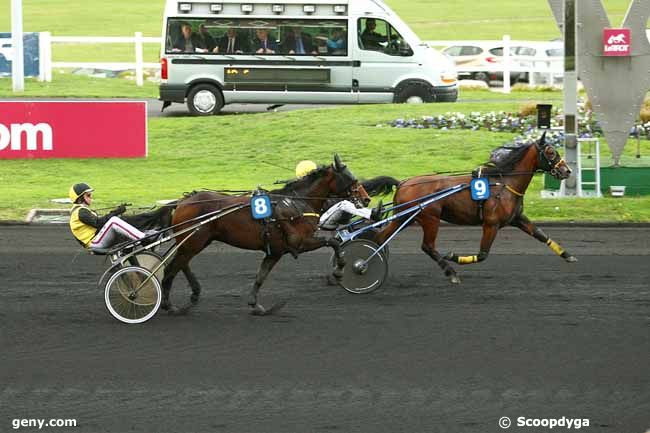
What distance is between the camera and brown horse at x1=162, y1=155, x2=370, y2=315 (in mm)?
10766

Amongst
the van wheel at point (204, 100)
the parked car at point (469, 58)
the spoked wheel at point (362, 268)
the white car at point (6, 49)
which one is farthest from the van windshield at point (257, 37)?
the spoked wheel at point (362, 268)

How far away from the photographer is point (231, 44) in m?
25.6

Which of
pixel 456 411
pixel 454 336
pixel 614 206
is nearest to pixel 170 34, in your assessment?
pixel 614 206

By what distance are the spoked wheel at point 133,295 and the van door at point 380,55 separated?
615 inches

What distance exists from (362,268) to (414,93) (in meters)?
15.1

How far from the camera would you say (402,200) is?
12.2m

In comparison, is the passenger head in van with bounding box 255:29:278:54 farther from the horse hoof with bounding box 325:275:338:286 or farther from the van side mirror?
the horse hoof with bounding box 325:275:338:286

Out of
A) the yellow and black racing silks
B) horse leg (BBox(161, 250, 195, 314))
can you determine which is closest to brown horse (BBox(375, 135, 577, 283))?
horse leg (BBox(161, 250, 195, 314))

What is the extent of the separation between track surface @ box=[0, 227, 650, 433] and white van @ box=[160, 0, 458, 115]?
12519 mm

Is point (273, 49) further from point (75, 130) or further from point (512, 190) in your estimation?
point (512, 190)

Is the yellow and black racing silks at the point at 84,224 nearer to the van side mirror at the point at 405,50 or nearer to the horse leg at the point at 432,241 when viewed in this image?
the horse leg at the point at 432,241

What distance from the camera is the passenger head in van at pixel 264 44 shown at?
25453 millimetres

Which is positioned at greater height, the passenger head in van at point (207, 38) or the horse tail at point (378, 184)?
the passenger head in van at point (207, 38)

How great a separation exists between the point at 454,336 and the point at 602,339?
3.91 ft
